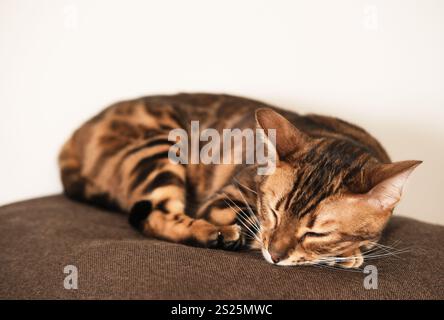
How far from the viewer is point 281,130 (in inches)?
56.2

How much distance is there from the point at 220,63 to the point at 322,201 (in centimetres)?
133

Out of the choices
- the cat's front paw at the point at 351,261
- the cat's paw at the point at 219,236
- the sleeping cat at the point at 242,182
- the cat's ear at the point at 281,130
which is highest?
the cat's ear at the point at 281,130

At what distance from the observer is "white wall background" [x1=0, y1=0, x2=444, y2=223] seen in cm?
223

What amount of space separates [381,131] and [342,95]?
12.3 inches

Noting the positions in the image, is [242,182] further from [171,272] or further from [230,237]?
[171,272]

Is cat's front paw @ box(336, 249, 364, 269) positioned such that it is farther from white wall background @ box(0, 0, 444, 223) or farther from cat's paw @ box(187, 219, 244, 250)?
white wall background @ box(0, 0, 444, 223)

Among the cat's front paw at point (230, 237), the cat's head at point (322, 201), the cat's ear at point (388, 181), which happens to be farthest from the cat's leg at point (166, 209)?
the cat's ear at point (388, 181)

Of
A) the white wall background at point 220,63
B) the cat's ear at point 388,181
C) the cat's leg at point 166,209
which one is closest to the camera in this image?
the cat's ear at point 388,181

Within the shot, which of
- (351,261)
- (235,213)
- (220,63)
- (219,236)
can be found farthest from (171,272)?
(220,63)

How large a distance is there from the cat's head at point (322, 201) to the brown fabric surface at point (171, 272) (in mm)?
74

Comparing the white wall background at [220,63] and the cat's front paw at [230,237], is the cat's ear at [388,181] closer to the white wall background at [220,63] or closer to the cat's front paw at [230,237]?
the cat's front paw at [230,237]

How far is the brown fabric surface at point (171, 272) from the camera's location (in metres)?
1.11

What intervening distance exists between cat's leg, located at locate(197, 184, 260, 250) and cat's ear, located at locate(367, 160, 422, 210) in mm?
420
